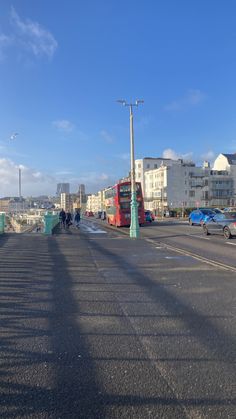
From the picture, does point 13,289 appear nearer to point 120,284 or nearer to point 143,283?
point 120,284

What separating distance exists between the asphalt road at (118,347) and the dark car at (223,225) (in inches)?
511

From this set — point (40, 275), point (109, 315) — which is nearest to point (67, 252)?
point (40, 275)

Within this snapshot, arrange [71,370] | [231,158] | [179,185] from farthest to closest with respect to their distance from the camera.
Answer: [231,158], [179,185], [71,370]

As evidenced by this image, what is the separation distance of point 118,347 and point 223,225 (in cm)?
1936

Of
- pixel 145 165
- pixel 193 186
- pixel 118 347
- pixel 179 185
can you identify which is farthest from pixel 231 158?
pixel 118 347

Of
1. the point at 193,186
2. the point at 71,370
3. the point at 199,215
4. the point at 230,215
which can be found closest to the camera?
the point at 71,370

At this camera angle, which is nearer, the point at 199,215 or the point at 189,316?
the point at 189,316

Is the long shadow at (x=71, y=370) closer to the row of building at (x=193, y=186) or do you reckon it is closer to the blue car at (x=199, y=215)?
the blue car at (x=199, y=215)

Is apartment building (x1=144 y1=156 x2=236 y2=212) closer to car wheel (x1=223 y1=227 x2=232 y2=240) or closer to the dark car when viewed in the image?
the dark car

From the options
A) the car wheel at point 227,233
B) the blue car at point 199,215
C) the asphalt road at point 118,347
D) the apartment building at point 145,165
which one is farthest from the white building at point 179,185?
the asphalt road at point 118,347

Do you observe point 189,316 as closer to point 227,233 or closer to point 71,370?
point 71,370

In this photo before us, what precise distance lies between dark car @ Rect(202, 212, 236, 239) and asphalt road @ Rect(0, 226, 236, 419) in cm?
1298

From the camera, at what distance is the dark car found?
70.7 ft

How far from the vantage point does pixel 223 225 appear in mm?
22844
